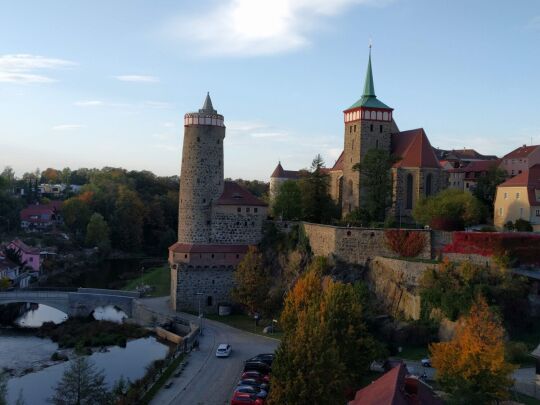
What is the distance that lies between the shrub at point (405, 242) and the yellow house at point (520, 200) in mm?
10313

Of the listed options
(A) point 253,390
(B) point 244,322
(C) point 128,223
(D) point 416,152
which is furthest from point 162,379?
(C) point 128,223

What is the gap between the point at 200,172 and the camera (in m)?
48.3

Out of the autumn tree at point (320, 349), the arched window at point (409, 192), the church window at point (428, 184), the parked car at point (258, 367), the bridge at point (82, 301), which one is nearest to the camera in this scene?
the autumn tree at point (320, 349)

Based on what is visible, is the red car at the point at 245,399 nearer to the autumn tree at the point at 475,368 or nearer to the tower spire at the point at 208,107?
the autumn tree at the point at 475,368

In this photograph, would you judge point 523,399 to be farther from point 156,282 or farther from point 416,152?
point 156,282

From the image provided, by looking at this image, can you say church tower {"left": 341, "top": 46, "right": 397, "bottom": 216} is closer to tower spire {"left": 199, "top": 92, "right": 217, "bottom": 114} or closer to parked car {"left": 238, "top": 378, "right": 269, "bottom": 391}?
tower spire {"left": 199, "top": 92, "right": 217, "bottom": 114}

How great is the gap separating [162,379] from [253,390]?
5.89 m

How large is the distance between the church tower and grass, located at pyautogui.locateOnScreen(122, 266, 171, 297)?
18.6 meters

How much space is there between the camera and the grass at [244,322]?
40.3 m

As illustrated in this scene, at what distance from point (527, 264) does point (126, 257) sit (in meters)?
66.2

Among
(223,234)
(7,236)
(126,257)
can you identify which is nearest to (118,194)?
(126,257)

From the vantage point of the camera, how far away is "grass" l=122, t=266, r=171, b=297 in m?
54.9

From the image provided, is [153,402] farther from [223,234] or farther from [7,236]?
[7,236]

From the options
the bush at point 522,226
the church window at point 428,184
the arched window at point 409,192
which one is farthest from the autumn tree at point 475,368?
the church window at point 428,184
